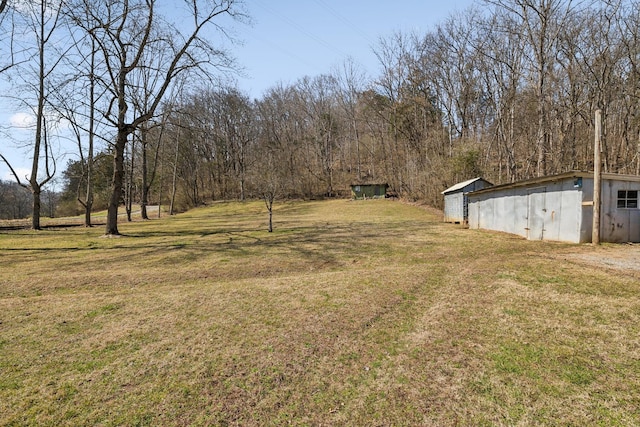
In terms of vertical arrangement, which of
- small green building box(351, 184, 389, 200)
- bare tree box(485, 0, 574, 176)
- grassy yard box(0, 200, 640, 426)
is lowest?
grassy yard box(0, 200, 640, 426)

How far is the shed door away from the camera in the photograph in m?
10.4

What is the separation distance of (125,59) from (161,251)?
8800 mm

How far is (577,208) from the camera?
9.18 meters

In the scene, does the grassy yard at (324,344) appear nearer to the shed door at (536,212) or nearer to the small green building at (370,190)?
the shed door at (536,212)

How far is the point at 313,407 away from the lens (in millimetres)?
2715

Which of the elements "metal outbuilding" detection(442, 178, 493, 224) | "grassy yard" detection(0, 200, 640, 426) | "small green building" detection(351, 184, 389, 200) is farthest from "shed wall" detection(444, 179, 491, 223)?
"small green building" detection(351, 184, 389, 200)

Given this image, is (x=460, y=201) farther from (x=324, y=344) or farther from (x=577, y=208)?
(x=324, y=344)

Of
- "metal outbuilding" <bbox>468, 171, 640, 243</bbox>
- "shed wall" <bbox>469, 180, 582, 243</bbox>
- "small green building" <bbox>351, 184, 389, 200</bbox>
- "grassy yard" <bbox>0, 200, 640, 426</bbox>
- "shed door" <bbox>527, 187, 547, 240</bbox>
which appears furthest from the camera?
"small green building" <bbox>351, 184, 389, 200</bbox>

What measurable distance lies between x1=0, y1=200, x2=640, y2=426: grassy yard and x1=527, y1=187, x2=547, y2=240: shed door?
295 cm

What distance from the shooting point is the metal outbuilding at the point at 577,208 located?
9.12m

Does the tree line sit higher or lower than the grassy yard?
higher

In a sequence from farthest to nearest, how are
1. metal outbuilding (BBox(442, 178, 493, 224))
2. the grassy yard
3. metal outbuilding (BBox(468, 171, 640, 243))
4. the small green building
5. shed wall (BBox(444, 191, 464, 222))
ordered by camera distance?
the small green building < shed wall (BBox(444, 191, 464, 222)) < metal outbuilding (BBox(442, 178, 493, 224)) < metal outbuilding (BBox(468, 171, 640, 243)) < the grassy yard

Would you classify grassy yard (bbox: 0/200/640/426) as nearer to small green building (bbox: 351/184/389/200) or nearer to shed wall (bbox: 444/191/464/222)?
shed wall (bbox: 444/191/464/222)

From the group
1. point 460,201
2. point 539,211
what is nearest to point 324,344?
point 539,211
